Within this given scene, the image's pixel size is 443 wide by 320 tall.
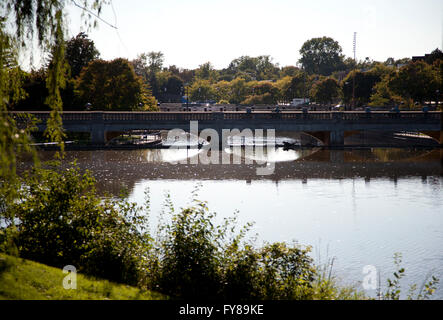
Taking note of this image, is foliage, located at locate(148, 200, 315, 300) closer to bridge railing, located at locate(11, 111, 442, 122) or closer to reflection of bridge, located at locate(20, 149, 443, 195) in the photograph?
reflection of bridge, located at locate(20, 149, 443, 195)

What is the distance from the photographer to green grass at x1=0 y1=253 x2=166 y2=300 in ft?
35.0

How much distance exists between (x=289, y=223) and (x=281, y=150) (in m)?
44.1

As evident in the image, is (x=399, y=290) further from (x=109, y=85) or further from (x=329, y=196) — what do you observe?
(x=109, y=85)

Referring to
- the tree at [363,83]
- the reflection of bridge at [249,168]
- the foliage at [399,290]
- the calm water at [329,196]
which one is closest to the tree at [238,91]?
the tree at [363,83]

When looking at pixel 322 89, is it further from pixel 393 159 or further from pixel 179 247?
pixel 179 247

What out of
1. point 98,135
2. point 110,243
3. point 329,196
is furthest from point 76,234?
point 98,135

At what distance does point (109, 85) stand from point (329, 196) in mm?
53066

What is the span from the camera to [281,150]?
7088 cm

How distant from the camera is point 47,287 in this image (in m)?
11.4

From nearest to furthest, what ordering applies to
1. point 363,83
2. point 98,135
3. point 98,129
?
point 98,129 → point 98,135 → point 363,83

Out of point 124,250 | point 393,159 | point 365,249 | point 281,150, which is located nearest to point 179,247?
point 124,250

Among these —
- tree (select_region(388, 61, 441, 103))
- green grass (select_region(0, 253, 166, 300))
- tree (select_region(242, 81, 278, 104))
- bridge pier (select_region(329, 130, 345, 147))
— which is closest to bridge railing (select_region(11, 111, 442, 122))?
bridge pier (select_region(329, 130, 345, 147))

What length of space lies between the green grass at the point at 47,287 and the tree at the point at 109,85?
69252 millimetres

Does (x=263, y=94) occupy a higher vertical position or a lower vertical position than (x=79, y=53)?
lower
